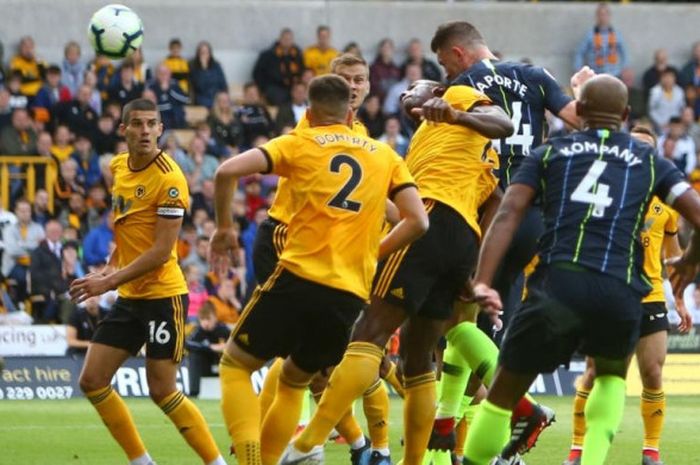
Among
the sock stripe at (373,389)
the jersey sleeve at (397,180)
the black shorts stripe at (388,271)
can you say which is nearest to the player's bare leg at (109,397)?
the sock stripe at (373,389)

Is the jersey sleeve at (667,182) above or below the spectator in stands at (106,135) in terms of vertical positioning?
above

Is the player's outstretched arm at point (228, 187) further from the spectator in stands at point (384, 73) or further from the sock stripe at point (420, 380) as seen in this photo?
the spectator in stands at point (384, 73)

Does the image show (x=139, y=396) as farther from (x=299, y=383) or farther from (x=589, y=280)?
(x=589, y=280)

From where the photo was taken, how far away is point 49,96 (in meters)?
24.8

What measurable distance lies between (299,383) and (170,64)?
17.4m

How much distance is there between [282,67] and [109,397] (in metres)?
16.7

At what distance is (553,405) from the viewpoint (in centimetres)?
1892

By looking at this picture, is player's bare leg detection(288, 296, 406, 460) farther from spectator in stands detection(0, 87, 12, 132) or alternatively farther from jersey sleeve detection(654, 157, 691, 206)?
spectator in stands detection(0, 87, 12, 132)

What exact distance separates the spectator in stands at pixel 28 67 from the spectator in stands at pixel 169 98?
5.55ft

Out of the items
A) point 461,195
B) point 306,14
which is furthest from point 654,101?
point 461,195

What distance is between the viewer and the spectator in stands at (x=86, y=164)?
24.0 meters

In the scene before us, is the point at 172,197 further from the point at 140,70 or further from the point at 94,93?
the point at 140,70

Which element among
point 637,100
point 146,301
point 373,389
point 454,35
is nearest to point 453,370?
point 373,389

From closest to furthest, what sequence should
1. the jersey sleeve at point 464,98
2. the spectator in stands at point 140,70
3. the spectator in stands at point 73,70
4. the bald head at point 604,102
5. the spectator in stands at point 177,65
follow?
the bald head at point 604,102 → the jersey sleeve at point 464,98 → the spectator in stands at point 140,70 → the spectator in stands at point 73,70 → the spectator in stands at point 177,65
